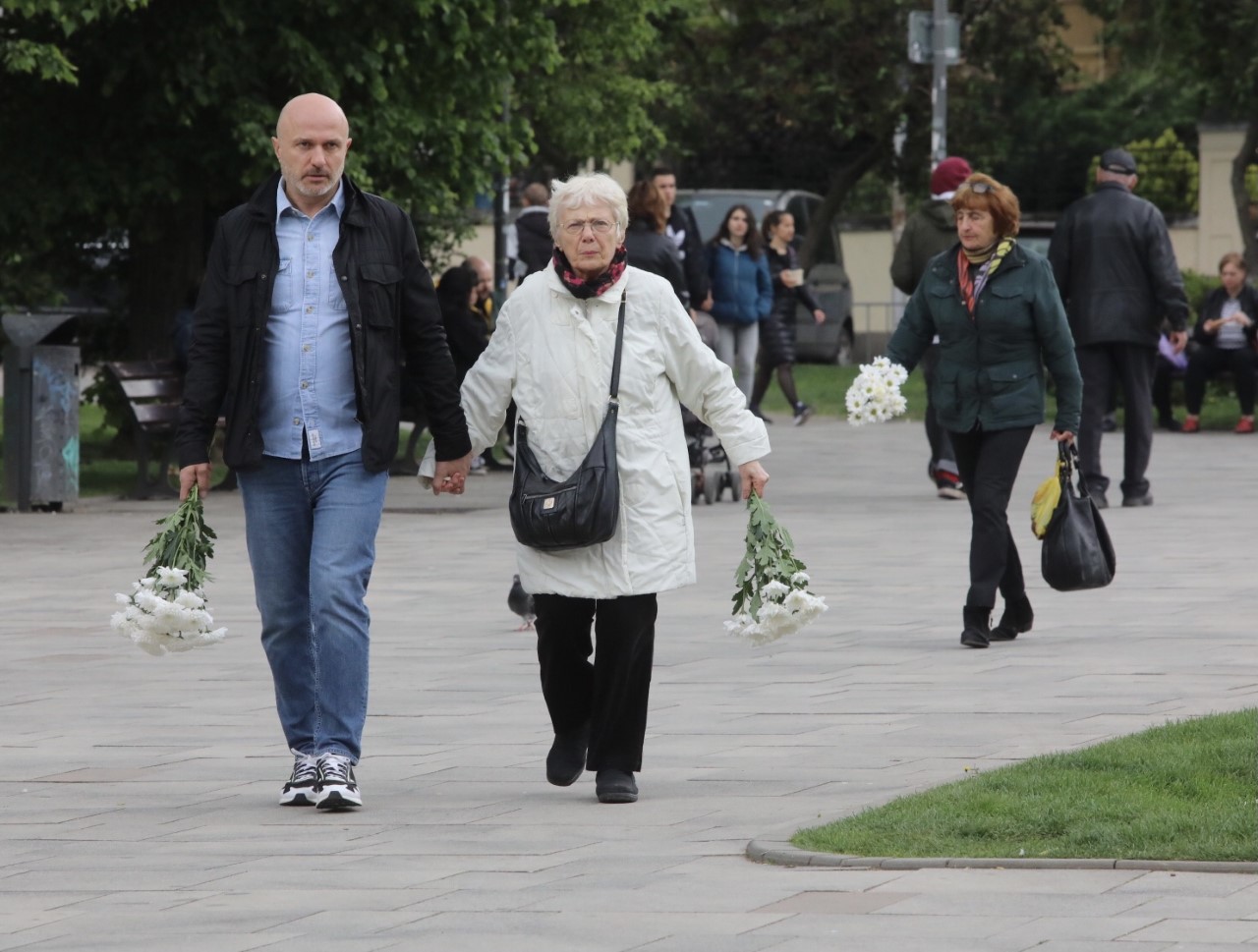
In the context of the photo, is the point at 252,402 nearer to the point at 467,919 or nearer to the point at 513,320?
the point at 513,320

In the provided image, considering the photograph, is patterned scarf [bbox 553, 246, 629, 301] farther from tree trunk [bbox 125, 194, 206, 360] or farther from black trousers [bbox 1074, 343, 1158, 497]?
tree trunk [bbox 125, 194, 206, 360]

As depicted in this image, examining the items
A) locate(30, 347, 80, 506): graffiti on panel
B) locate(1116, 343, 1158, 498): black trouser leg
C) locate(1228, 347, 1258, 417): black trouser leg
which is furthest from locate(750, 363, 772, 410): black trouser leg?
locate(30, 347, 80, 506): graffiti on panel

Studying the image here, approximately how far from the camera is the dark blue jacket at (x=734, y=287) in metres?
17.4

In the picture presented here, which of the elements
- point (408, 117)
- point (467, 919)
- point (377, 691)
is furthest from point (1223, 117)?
point (467, 919)

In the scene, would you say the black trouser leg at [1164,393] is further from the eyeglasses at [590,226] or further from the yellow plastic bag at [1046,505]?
the eyeglasses at [590,226]

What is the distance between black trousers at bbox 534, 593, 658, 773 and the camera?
6.78 meters

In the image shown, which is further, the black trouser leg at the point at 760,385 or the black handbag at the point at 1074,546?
Result: the black trouser leg at the point at 760,385

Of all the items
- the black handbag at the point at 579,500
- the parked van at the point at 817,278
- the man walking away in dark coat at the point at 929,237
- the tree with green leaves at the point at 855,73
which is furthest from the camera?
the tree with green leaves at the point at 855,73

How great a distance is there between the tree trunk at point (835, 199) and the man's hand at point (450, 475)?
101 feet

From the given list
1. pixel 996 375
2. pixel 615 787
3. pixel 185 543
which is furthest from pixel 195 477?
pixel 996 375

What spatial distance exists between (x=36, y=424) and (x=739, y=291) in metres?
4.70

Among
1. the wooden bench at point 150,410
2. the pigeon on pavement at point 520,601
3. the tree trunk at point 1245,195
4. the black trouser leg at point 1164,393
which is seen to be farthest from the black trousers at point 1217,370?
the pigeon on pavement at point 520,601

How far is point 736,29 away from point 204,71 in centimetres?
2251

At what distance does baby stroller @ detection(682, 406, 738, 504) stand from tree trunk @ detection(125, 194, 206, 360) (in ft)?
16.2
